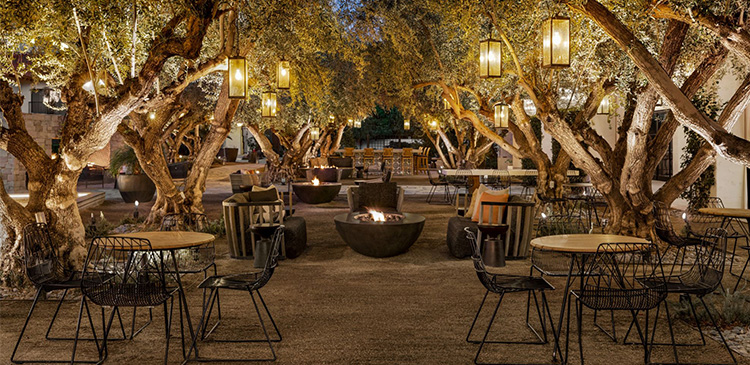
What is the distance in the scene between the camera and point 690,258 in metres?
7.64

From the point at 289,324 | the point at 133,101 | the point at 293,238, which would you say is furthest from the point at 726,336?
the point at 133,101

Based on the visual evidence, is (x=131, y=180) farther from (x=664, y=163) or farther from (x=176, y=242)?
(x=664, y=163)

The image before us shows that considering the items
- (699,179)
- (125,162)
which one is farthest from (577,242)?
(125,162)

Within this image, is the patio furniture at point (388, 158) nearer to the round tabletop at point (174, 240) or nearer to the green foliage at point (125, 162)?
the green foliage at point (125, 162)

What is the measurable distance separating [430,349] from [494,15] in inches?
214

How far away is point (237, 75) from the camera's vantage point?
6.86m

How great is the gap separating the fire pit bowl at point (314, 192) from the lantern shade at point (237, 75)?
288 inches

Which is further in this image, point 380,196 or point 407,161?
point 407,161

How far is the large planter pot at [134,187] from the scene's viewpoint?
14.6 m

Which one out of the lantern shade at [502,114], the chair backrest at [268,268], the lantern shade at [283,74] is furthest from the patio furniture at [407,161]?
the chair backrest at [268,268]

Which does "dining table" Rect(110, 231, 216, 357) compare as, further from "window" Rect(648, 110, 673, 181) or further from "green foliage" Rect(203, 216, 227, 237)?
"window" Rect(648, 110, 673, 181)

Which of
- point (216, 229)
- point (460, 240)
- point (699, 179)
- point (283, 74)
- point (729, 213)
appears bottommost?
point (216, 229)

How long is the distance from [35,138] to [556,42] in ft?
52.4

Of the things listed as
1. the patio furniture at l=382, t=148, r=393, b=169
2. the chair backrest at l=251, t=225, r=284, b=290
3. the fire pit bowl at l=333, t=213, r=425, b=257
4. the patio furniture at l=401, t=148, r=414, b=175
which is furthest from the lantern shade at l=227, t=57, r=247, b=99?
the patio furniture at l=401, t=148, r=414, b=175
